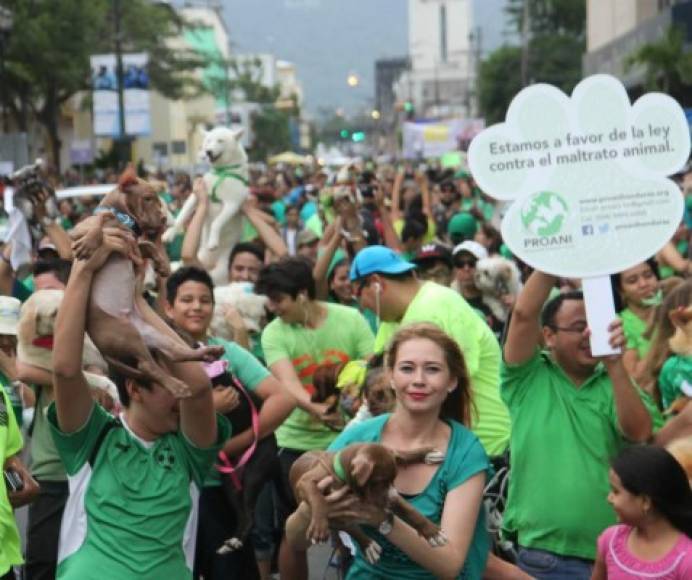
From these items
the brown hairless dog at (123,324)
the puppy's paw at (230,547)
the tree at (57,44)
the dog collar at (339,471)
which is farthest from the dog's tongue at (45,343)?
the tree at (57,44)

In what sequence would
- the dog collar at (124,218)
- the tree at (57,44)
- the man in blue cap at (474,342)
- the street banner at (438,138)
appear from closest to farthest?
the dog collar at (124,218), the man in blue cap at (474,342), the street banner at (438,138), the tree at (57,44)

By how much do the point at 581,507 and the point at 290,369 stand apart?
9.92 feet

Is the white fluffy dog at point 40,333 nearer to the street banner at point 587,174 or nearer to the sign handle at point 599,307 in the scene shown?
the street banner at point 587,174

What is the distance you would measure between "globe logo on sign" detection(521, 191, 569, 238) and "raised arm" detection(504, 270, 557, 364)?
7.5 inches

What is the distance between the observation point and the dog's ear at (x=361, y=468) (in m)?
3.99

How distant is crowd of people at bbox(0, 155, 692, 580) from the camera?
16.1 ft

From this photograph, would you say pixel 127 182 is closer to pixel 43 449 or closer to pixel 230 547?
pixel 230 547

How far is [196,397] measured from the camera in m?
5.01

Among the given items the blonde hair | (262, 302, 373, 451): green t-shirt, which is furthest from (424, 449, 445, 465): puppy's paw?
(262, 302, 373, 451): green t-shirt

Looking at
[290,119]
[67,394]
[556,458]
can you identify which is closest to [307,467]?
[67,394]

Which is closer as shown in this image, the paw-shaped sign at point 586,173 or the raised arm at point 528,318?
the paw-shaped sign at point 586,173

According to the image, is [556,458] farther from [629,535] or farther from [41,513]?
[41,513]

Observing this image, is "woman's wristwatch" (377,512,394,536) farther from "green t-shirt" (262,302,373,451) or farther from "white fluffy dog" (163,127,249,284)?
"white fluffy dog" (163,127,249,284)

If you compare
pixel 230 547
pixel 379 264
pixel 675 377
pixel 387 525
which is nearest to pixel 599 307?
pixel 675 377
